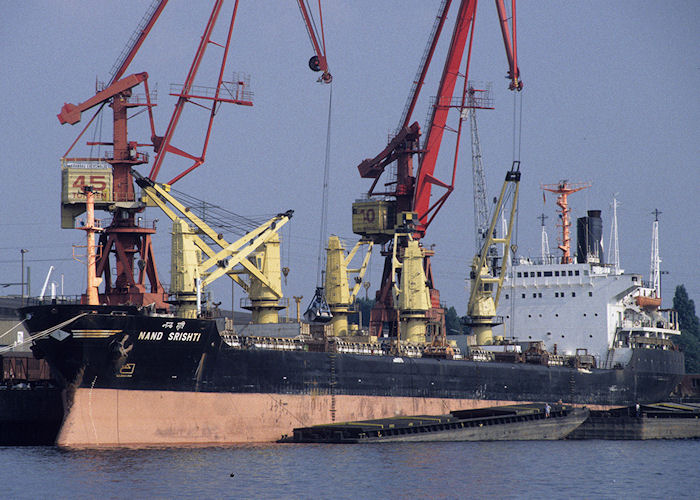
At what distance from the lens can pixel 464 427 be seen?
50.2 m

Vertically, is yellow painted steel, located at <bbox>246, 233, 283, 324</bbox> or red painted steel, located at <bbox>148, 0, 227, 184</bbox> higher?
red painted steel, located at <bbox>148, 0, 227, 184</bbox>

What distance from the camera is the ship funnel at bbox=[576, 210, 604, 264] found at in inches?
2749

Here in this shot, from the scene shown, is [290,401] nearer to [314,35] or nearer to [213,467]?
[213,467]

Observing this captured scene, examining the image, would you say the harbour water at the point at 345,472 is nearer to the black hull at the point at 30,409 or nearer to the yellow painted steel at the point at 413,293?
the black hull at the point at 30,409

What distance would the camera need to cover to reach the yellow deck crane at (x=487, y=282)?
6600cm

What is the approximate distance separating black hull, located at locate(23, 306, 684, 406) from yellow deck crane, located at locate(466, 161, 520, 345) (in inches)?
237

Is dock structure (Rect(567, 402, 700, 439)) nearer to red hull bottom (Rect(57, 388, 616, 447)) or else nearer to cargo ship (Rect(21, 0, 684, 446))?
cargo ship (Rect(21, 0, 684, 446))

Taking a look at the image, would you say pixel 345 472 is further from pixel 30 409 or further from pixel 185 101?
pixel 185 101

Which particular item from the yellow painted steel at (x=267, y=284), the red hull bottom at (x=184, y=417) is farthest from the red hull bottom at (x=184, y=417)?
the yellow painted steel at (x=267, y=284)

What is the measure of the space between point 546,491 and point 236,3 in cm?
3436

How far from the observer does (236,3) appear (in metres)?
59.6

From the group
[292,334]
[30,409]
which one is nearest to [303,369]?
[292,334]

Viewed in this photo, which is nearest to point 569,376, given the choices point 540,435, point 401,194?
point 540,435

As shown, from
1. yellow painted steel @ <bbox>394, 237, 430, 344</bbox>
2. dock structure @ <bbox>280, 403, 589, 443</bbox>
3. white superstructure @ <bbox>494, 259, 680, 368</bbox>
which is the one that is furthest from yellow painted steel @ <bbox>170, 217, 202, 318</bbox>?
white superstructure @ <bbox>494, 259, 680, 368</bbox>
